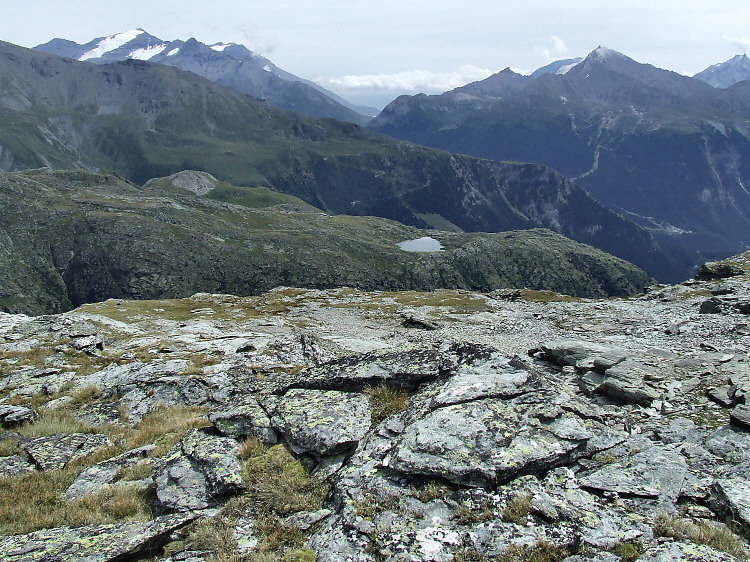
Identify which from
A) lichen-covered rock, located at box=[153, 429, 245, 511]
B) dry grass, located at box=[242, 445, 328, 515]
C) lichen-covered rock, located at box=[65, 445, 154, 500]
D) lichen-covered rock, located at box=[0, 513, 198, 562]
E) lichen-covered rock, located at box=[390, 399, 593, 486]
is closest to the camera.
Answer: lichen-covered rock, located at box=[0, 513, 198, 562]

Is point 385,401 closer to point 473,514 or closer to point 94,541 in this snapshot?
point 473,514

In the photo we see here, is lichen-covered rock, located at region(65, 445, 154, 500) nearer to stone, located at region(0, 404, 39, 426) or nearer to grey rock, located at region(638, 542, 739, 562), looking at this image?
stone, located at region(0, 404, 39, 426)

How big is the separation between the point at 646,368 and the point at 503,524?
1526cm

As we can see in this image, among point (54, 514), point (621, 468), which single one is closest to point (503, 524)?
point (621, 468)

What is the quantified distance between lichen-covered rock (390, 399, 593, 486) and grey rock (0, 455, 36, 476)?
35.2ft

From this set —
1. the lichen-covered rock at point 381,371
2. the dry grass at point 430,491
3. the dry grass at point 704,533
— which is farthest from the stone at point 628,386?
the dry grass at point 430,491

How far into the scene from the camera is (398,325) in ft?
187

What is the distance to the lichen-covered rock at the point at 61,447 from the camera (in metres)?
12.7

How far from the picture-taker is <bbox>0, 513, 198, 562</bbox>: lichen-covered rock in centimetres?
782

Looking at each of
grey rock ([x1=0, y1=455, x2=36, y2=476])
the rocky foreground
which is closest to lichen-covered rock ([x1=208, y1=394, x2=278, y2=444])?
the rocky foreground

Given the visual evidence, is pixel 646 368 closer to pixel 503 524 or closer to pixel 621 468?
pixel 621 468

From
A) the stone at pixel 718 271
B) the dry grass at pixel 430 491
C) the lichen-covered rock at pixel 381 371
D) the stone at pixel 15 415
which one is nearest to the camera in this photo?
the dry grass at pixel 430 491

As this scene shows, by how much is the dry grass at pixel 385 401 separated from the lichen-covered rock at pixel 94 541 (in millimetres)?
4824

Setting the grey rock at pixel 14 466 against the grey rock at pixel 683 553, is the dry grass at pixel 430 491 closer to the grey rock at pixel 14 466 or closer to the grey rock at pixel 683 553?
the grey rock at pixel 683 553
